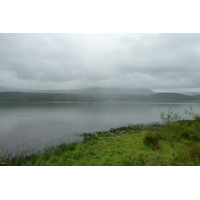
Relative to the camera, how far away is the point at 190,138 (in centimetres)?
1080

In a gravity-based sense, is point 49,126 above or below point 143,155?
below

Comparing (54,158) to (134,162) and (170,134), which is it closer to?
(134,162)

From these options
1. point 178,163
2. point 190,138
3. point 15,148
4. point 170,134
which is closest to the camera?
point 178,163

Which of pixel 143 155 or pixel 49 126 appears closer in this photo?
pixel 143 155

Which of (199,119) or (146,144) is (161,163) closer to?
(146,144)

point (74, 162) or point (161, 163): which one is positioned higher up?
point (161, 163)

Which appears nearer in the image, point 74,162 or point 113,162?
point 113,162

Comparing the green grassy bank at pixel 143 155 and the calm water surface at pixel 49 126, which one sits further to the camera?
the calm water surface at pixel 49 126

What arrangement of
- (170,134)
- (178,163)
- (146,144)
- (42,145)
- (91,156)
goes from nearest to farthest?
(178,163) < (91,156) < (146,144) < (170,134) < (42,145)

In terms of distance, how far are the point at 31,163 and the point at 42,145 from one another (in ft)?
19.3

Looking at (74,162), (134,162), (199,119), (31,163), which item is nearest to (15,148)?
(31,163)

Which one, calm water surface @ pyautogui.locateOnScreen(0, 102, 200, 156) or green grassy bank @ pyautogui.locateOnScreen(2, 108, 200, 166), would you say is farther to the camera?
calm water surface @ pyautogui.locateOnScreen(0, 102, 200, 156)

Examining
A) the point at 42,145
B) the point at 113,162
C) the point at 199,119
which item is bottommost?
the point at 42,145

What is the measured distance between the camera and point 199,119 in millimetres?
12664
